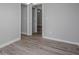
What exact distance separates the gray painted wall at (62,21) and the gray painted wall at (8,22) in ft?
4.77

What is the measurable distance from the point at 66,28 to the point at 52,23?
82cm

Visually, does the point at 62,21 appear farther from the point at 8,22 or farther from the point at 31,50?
the point at 8,22

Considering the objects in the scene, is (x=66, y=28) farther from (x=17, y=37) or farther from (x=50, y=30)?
(x=17, y=37)

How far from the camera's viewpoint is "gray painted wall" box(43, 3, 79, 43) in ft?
11.1

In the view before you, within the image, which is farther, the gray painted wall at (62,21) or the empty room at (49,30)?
the gray painted wall at (62,21)

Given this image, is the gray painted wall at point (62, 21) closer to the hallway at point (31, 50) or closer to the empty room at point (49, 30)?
the empty room at point (49, 30)

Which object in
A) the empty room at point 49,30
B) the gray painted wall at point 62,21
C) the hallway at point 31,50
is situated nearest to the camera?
the hallway at point 31,50

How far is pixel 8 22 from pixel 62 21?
2166 millimetres

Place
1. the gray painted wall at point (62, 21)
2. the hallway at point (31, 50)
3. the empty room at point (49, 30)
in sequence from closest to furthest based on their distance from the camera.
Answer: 1. the hallway at point (31, 50)
2. the empty room at point (49, 30)
3. the gray painted wall at point (62, 21)

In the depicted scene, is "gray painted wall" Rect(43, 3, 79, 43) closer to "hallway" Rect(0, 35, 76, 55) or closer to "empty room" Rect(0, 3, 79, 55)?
"empty room" Rect(0, 3, 79, 55)

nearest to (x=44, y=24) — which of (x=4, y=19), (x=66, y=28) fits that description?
(x=66, y=28)

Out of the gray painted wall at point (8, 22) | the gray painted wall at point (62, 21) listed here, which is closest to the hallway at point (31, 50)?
the gray painted wall at point (8, 22)

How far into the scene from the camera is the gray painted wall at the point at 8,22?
2943mm

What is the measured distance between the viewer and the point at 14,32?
3686mm
